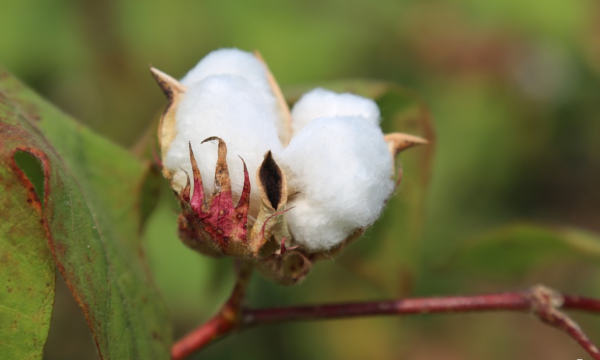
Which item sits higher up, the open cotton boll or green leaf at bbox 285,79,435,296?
the open cotton boll

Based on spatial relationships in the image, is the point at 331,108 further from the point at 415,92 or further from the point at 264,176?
the point at 415,92

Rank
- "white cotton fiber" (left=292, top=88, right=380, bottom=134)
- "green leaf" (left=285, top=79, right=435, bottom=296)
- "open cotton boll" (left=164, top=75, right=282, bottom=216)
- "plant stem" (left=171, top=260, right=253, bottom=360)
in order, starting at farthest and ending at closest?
1. "green leaf" (left=285, top=79, right=435, bottom=296)
2. "plant stem" (left=171, top=260, right=253, bottom=360)
3. "white cotton fiber" (left=292, top=88, right=380, bottom=134)
4. "open cotton boll" (left=164, top=75, right=282, bottom=216)

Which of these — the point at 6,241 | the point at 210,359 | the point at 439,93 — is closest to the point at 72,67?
the point at 210,359

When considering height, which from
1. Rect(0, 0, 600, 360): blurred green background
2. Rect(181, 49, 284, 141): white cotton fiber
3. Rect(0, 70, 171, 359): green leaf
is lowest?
Rect(0, 0, 600, 360): blurred green background

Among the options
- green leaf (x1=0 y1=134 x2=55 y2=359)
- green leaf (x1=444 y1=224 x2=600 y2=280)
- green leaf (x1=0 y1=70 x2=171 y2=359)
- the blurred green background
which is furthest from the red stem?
the blurred green background

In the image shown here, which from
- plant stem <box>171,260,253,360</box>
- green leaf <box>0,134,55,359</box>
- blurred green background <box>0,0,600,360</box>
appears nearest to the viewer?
green leaf <box>0,134,55,359</box>

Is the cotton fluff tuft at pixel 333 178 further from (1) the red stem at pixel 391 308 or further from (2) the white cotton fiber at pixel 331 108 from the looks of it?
(1) the red stem at pixel 391 308

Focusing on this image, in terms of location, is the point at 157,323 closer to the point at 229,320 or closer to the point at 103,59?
the point at 229,320

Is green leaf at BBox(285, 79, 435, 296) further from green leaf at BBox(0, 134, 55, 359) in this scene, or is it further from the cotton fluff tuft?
green leaf at BBox(0, 134, 55, 359)
